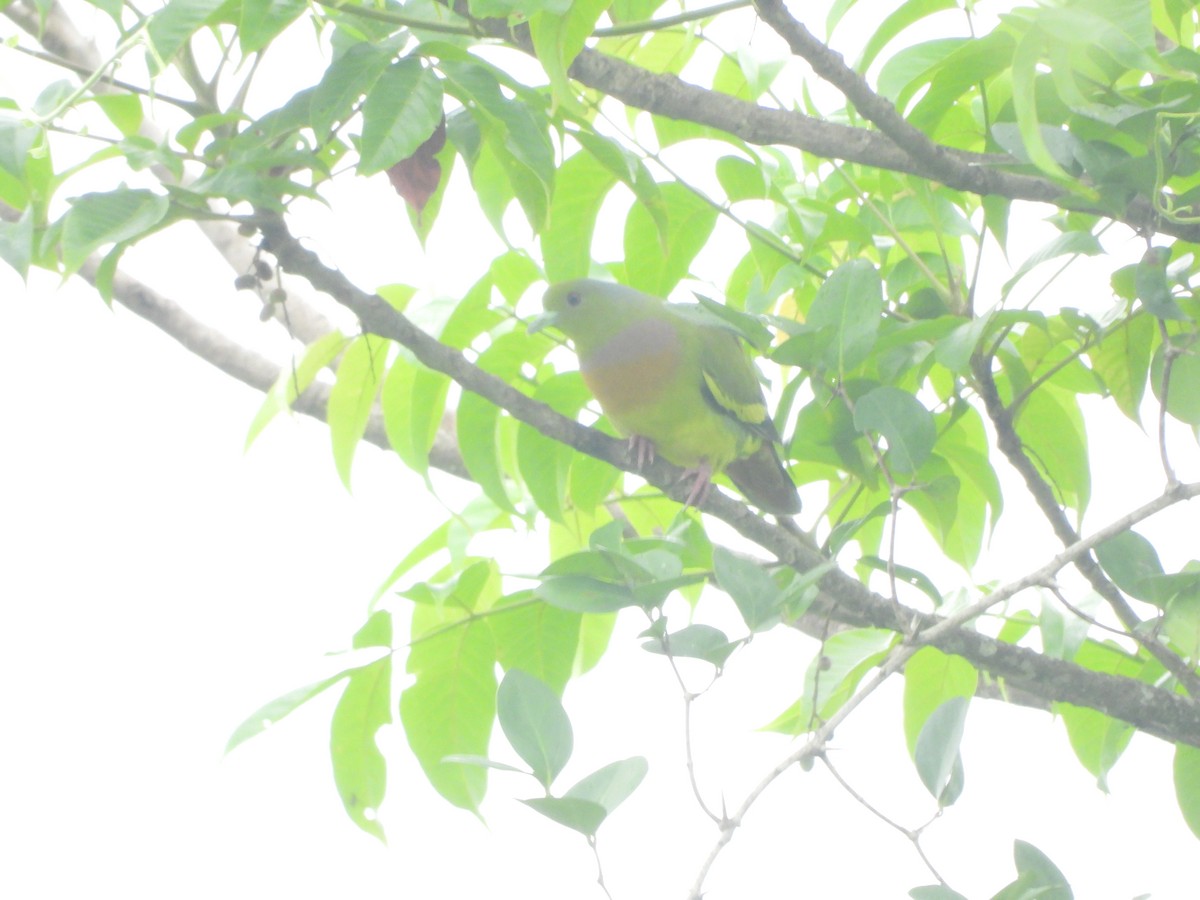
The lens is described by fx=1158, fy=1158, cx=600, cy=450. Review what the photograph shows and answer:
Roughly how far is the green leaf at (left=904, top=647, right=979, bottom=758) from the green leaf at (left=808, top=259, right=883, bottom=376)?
0.39 meters

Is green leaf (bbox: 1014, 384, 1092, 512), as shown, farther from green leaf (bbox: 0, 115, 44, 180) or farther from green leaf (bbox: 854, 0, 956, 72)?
green leaf (bbox: 0, 115, 44, 180)

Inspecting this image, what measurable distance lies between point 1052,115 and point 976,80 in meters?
0.08

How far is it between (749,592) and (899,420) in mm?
201

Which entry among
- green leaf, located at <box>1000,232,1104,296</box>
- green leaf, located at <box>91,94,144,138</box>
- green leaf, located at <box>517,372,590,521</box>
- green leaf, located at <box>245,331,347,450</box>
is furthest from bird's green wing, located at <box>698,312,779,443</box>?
green leaf, located at <box>91,94,144,138</box>

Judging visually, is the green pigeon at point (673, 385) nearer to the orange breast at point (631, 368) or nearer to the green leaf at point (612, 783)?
the orange breast at point (631, 368)

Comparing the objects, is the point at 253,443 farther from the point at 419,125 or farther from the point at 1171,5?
the point at 1171,5

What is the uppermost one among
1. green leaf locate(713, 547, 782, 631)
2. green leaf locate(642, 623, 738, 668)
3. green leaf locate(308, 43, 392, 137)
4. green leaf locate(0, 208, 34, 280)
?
green leaf locate(308, 43, 392, 137)

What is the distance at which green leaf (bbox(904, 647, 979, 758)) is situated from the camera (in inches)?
45.8

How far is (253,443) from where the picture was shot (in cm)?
130

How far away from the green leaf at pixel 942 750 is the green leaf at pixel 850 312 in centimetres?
28

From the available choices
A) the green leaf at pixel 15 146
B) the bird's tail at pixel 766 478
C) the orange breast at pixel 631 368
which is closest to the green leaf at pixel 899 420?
the green leaf at pixel 15 146

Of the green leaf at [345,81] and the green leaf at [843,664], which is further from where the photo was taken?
the green leaf at [843,664]

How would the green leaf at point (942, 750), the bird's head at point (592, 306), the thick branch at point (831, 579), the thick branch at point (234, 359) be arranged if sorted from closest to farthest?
1. the green leaf at point (942, 750)
2. the thick branch at point (831, 579)
3. the thick branch at point (234, 359)
4. the bird's head at point (592, 306)

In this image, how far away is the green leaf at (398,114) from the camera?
2.47 ft
